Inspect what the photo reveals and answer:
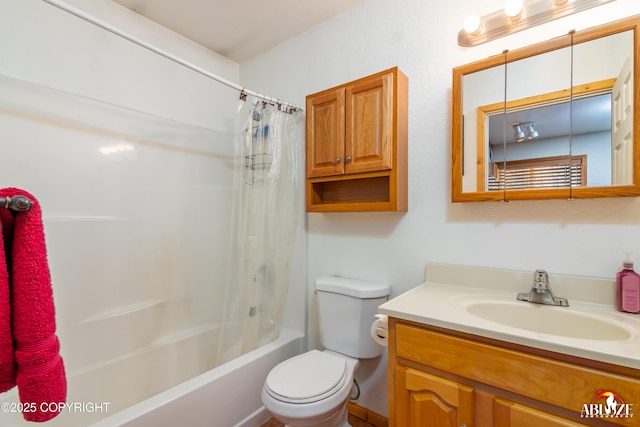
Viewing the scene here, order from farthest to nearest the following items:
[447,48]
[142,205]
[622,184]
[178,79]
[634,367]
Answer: [178,79]
[142,205]
[447,48]
[622,184]
[634,367]

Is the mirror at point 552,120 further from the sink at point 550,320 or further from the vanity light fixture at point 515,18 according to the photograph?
the sink at point 550,320

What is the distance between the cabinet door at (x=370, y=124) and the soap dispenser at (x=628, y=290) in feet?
3.10

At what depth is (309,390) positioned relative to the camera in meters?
1.24

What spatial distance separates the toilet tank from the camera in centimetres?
154

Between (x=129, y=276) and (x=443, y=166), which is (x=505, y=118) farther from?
(x=129, y=276)

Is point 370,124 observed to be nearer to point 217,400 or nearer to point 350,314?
point 350,314

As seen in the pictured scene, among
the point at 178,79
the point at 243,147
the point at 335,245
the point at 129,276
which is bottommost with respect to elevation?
the point at 129,276

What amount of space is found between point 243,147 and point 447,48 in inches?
47.0

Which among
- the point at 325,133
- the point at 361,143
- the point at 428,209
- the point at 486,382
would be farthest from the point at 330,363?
the point at 325,133

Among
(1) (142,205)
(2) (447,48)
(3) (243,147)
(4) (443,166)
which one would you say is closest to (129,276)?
(1) (142,205)

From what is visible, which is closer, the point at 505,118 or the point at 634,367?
the point at 634,367

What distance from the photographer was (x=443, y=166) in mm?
1441

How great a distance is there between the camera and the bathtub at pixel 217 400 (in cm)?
119

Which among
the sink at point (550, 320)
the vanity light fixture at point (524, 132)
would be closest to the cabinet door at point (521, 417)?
the sink at point (550, 320)
